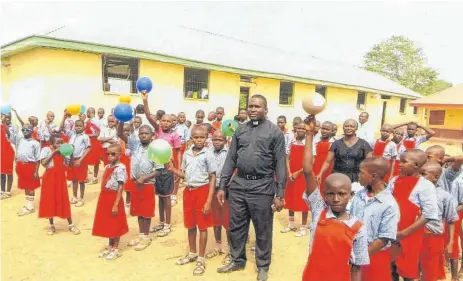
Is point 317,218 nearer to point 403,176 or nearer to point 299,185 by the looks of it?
point 403,176

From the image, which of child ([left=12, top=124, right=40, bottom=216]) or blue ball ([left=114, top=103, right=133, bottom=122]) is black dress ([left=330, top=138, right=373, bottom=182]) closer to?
blue ball ([left=114, top=103, right=133, bottom=122])

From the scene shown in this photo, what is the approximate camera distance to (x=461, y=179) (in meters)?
3.59

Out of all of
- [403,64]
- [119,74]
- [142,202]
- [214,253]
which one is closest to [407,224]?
[214,253]

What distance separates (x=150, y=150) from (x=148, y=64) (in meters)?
8.70

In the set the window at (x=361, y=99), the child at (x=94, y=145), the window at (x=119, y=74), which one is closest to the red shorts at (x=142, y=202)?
the child at (x=94, y=145)

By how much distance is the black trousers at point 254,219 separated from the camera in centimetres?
362

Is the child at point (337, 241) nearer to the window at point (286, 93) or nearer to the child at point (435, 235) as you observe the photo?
the child at point (435, 235)

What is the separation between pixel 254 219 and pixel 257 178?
45 centimetres

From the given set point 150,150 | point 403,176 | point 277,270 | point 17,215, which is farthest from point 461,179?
point 17,215

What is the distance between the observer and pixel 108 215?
161 inches

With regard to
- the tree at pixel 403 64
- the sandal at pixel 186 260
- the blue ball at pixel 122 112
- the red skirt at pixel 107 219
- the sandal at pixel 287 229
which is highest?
the tree at pixel 403 64

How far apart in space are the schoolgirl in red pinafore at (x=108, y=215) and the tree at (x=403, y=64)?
38.9 m

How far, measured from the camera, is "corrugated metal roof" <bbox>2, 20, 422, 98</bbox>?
1119 cm

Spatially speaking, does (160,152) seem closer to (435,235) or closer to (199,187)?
(199,187)
